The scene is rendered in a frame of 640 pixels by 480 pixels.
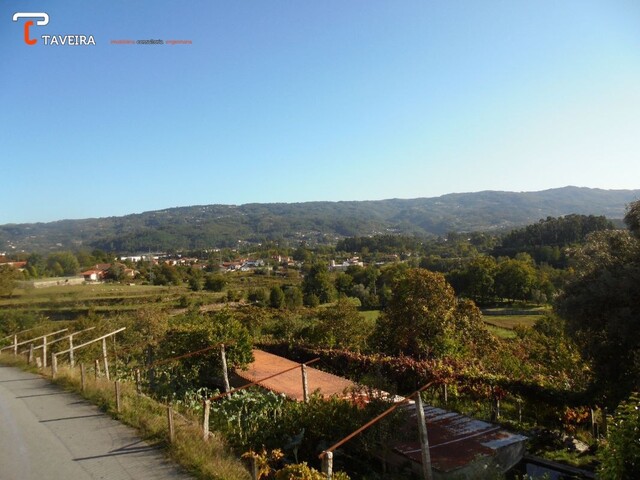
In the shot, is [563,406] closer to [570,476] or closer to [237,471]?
[570,476]

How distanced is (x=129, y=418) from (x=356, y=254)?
14015cm

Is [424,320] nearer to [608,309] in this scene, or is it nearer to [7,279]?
[608,309]

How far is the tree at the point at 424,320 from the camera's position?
15906 mm

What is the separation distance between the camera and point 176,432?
6848mm

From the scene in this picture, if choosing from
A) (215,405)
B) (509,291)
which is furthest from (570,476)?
(509,291)

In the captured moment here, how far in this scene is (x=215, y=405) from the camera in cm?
921

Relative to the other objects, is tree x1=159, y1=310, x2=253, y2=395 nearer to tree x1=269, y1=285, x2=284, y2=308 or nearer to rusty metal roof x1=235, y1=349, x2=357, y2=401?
rusty metal roof x1=235, y1=349, x2=357, y2=401

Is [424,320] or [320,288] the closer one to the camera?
[424,320]

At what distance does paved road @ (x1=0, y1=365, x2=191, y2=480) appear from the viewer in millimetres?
5859

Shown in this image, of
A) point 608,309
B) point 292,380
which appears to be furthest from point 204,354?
point 608,309

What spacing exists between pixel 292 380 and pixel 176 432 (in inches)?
198

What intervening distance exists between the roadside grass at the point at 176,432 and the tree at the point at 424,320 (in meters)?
9.46

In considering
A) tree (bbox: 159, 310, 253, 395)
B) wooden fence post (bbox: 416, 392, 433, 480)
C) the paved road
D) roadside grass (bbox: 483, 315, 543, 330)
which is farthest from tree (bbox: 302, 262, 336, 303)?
wooden fence post (bbox: 416, 392, 433, 480)

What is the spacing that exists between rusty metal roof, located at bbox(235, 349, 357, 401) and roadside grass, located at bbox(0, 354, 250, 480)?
2553 millimetres
